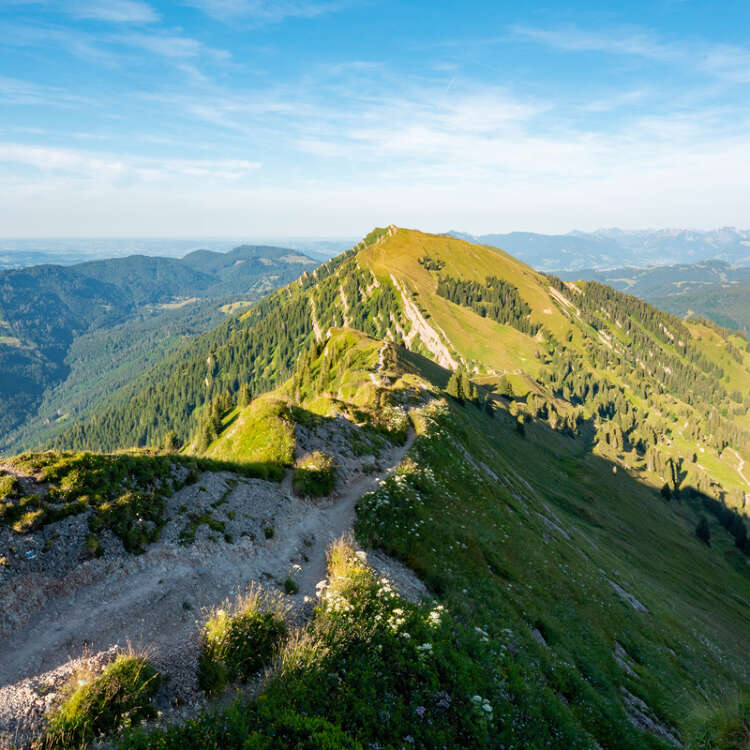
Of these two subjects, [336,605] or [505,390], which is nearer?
[336,605]

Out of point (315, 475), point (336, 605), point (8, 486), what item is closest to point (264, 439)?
point (315, 475)

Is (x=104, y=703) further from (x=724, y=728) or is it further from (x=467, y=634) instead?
(x=724, y=728)

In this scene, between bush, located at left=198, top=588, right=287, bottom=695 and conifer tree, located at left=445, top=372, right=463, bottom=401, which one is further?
conifer tree, located at left=445, top=372, right=463, bottom=401

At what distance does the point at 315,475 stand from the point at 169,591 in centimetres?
1235

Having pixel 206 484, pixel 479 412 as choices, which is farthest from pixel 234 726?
pixel 479 412

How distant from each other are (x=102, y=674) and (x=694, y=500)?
20692 centimetres

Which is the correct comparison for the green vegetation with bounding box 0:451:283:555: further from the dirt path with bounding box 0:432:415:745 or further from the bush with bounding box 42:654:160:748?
the bush with bounding box 42:654:160:748

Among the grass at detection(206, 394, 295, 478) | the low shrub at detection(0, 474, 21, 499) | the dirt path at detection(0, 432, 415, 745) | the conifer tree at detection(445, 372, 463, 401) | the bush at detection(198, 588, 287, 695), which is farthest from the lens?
the conifer tree at detection(445, 372, 463, 401)

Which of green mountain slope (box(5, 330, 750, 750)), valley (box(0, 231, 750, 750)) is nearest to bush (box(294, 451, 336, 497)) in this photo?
valley (box(0, 231, 750, 750))

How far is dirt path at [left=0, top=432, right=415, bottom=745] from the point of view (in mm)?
10180

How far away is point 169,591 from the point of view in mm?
14172

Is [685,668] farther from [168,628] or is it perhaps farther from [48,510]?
[48,510]

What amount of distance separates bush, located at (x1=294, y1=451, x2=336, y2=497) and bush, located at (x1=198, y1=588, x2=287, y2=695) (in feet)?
39.1

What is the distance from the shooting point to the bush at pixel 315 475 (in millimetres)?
24719
